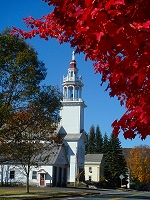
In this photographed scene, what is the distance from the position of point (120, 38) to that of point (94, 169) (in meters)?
80.0

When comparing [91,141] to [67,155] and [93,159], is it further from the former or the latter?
[67,155]

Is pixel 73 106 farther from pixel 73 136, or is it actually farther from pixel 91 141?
pixel 91 141

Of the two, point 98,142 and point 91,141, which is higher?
point 91,141

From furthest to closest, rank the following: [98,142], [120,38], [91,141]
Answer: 1. [91,141]
2. [98,142]
3. [120,38]

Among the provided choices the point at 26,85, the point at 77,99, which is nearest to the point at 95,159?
the point at 77,99

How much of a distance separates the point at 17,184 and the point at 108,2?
5042 cm

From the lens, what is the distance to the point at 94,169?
80688mm

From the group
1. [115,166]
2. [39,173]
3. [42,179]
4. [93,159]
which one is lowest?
[42,179]

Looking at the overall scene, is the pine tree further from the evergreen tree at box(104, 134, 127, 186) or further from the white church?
the white church

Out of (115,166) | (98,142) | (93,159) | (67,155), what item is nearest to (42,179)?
(67,155)

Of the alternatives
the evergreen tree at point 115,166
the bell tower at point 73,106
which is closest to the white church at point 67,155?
the bell tower at point 73,106

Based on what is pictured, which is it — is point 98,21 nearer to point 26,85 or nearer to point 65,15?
point 65,15

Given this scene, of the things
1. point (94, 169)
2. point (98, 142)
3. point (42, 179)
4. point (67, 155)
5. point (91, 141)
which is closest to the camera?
point (42, 179)

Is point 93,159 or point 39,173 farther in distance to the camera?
point 93,159
